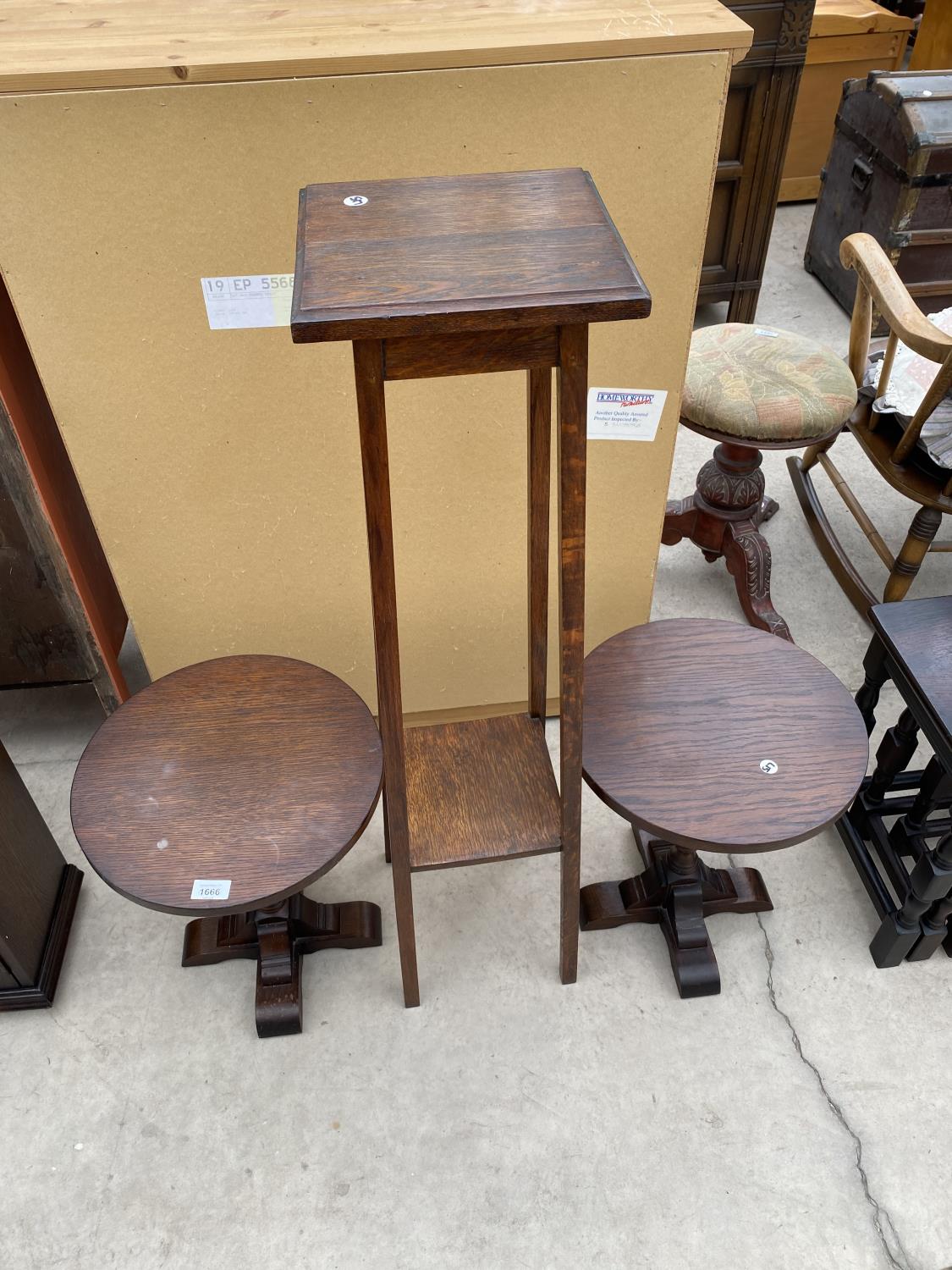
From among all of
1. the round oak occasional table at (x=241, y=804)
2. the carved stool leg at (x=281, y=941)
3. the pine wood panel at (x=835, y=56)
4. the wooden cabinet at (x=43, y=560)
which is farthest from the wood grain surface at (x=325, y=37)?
the pine wood panel at (x=835, y=56)

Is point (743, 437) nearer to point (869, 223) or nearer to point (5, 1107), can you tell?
point (869, 223)

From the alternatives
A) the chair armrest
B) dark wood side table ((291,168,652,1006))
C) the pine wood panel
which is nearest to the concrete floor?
dark wood side table ((291,168,652,1006))

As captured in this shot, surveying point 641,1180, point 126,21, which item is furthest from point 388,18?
point 641,1180

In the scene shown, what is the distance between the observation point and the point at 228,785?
61.2 inches

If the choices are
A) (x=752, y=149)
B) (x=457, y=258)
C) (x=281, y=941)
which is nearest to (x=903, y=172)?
(x=752, y=149)

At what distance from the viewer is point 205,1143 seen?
160 cm

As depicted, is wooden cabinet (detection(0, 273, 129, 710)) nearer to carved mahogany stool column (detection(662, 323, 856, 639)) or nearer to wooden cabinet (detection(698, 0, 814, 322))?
carved mahogany stool column (detection(662, 323, 856, 639))

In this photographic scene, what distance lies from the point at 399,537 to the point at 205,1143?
1078 millimetres

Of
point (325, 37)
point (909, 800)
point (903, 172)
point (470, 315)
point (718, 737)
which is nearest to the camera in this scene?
point (470, 315)

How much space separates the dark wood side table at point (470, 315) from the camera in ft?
3.24

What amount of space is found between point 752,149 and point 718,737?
1.99 meters

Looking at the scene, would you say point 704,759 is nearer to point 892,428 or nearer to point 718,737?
point 718,737

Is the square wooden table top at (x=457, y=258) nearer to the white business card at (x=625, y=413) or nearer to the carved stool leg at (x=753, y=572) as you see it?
the white business card at (x=625, y=413)

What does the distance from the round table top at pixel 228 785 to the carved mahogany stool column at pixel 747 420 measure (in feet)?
3.31
